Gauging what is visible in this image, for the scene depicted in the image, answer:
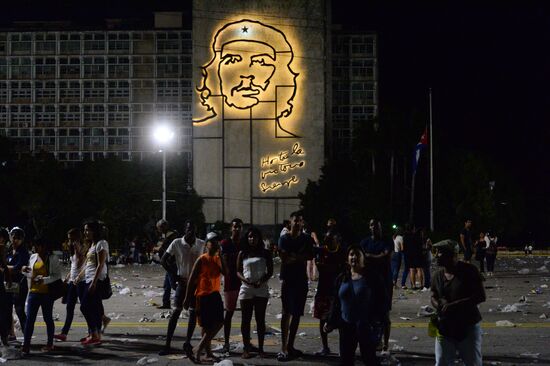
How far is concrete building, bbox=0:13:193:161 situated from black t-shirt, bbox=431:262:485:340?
361 feet

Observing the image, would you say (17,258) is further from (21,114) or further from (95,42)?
(21,114)

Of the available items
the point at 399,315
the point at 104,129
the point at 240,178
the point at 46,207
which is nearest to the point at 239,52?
the point at 240,178

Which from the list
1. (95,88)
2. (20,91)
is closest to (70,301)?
(95,88)

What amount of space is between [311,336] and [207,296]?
2.81 metres

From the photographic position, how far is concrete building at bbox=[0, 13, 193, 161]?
117875 mm

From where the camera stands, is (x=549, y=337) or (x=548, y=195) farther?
(x=548, y=195)

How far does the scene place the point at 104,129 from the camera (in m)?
120

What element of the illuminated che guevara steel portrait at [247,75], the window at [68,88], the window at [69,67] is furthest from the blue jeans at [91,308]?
the window at [68,88]

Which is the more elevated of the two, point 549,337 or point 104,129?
point 104,129

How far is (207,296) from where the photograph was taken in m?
11.5

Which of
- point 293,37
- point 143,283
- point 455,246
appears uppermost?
point 293,37

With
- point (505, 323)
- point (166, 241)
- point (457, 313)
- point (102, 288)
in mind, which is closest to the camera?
point (457, 313)

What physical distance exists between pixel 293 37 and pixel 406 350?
321 ft

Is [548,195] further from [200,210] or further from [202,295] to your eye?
[202,295]
